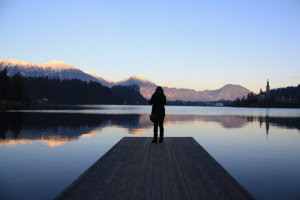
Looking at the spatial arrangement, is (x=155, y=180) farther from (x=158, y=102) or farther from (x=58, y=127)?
(x=58, y=127)

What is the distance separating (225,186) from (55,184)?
268 inches

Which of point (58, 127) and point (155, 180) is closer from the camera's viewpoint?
point (155, 180)

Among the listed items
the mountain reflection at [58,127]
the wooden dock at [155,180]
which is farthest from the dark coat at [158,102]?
the mountain reflection at [58,127]

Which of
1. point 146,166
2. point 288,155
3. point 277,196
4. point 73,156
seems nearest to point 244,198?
point 277,196

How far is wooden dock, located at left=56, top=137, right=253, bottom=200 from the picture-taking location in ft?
24.0

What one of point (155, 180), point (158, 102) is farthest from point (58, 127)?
point (155, 180)

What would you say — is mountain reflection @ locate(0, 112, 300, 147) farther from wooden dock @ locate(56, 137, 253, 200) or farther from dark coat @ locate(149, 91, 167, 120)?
wooden dock @ locate(56, 137, 253, 200)

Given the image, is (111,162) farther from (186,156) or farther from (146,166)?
(186,156)

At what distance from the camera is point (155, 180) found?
28.2 ft

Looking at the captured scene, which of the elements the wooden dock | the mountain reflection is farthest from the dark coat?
the mountain reflection

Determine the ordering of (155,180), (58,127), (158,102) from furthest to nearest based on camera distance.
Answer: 1. (58,127)
2. (158,102)
3. (155,180)

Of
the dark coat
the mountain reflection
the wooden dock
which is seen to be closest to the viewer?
the wooden dock

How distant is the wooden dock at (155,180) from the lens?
288 inches

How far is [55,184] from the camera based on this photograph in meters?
10.9
